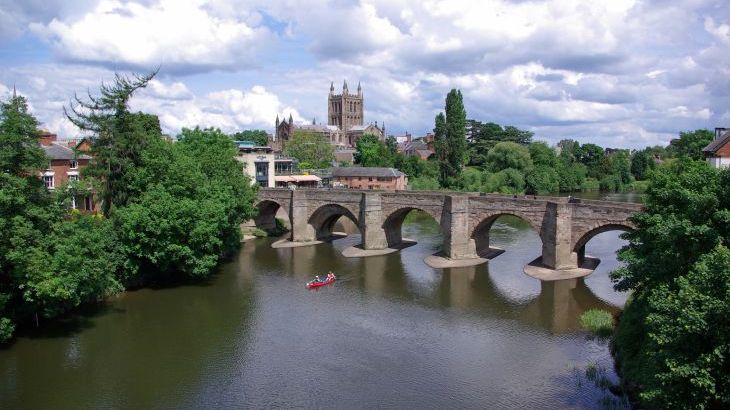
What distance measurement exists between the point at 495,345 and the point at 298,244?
31144 millimetres

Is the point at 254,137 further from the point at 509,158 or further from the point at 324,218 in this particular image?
the point at 324,218

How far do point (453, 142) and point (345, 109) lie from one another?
84990 millimetres

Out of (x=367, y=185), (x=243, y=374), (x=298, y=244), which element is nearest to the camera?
(x=243, y=374)

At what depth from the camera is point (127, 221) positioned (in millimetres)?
36906

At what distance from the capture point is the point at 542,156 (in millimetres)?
102250

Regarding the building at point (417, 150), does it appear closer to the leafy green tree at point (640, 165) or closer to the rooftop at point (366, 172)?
the leafy green tree at point (640, 165)

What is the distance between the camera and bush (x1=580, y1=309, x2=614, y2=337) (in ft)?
101

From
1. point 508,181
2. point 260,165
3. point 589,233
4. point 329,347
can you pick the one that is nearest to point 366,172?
point 260,165

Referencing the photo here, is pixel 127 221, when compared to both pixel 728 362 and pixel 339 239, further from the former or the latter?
pixel 728 362

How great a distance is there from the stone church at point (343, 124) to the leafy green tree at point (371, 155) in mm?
42403

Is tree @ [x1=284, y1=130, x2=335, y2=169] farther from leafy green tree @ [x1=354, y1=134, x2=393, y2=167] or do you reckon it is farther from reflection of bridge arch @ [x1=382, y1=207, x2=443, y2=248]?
reflection of bridge arch @ [x1=382, y1=207, x2=443, y2=248]

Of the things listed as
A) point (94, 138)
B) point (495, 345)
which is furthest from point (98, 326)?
point (495, 345)

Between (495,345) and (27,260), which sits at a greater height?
(27,260)

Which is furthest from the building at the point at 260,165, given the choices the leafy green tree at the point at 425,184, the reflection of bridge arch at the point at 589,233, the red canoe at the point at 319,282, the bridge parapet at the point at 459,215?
the reflection of bridge arch at the point at 589,233
